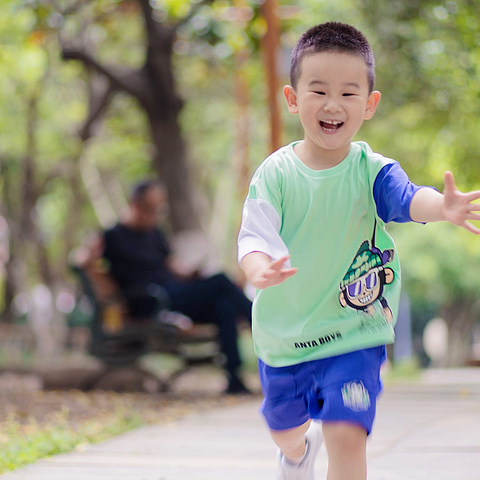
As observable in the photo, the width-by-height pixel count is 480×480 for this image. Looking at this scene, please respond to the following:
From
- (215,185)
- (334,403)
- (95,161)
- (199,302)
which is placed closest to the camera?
(334,403)

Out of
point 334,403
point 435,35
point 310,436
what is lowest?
point 310,436

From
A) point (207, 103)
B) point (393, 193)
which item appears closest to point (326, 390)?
point (393, 193)

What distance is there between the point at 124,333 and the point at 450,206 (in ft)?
14.5

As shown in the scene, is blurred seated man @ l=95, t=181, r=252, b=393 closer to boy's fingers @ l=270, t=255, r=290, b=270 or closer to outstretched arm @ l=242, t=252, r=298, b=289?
outstretched arm @ l=242, t=252, r=298, b=289

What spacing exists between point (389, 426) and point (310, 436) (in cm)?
192

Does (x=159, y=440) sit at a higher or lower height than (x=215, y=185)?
lower

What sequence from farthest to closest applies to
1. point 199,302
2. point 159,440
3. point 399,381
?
point 399,381, point 199,302, point 159,440

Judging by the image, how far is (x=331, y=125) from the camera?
83.5 inches

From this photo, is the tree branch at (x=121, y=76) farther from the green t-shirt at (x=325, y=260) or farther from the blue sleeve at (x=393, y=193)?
the blue sleeve at (x=393, y=193)

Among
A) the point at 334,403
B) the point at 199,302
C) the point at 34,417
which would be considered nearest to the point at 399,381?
the point at 199,302

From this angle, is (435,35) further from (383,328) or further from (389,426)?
(383,328)

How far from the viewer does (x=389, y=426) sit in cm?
426

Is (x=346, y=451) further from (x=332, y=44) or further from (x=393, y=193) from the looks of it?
(x=332, y=44)

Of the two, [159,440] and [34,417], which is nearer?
[159,440]
